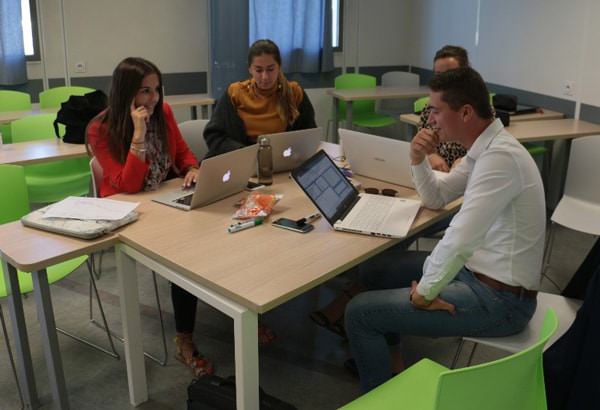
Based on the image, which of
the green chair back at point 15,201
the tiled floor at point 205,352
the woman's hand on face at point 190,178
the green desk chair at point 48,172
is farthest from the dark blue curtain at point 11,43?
the woman's hand on face at point 190,178

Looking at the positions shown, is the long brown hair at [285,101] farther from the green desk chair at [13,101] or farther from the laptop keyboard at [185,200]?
the green desk chair at [13,101]

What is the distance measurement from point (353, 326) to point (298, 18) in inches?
170

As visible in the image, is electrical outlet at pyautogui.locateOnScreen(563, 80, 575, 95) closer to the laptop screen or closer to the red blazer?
the laptop screen

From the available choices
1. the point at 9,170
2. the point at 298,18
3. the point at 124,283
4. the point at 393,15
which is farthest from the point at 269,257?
the point at 393,15

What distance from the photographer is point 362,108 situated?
5.49 meters

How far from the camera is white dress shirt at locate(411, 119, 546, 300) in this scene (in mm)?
1701

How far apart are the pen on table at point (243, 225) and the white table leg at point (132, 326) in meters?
0.35

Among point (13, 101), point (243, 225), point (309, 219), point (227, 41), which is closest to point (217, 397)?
point (243, 225)

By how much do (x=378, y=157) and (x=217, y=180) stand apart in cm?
71

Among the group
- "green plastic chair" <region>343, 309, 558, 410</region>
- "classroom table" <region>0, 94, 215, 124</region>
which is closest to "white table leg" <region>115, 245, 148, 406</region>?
"green plastic chair" <region>343, 309, 558, 410</region>

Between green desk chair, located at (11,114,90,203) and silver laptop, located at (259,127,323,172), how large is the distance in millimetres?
1428

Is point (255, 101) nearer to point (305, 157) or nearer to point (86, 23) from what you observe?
point (305, 157)

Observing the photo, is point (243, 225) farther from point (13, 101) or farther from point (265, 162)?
point (13, 101)

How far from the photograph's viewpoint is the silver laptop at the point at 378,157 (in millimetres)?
2438
